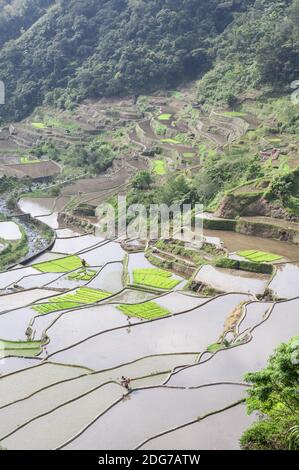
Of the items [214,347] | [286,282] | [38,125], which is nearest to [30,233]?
[286,282]

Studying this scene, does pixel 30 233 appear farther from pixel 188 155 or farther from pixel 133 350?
pixel 133 350

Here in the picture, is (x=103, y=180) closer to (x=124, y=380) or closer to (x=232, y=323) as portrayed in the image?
(x=232, y=323)

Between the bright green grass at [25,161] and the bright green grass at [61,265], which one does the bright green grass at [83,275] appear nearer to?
the bright green grass at [61,265]

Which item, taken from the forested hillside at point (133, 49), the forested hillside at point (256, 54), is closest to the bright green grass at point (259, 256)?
the forested hillside at point (256, 54)

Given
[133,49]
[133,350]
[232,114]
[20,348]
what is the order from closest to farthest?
1. [133,350]
2. [20,348]
3. [232,114]
4. [133,49]

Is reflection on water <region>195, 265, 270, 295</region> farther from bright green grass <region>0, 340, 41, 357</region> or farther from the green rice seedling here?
the green rice seedling

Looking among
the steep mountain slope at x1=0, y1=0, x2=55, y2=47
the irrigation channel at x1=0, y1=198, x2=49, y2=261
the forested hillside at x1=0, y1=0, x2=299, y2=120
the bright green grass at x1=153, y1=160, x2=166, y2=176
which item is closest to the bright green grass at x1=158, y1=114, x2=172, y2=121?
the forested hillside at x1=0, y1=0, x2=299, y2=120

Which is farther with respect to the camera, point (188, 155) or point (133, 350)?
point (188, 155)

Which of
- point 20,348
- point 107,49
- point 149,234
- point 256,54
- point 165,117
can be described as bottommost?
point 20,348
